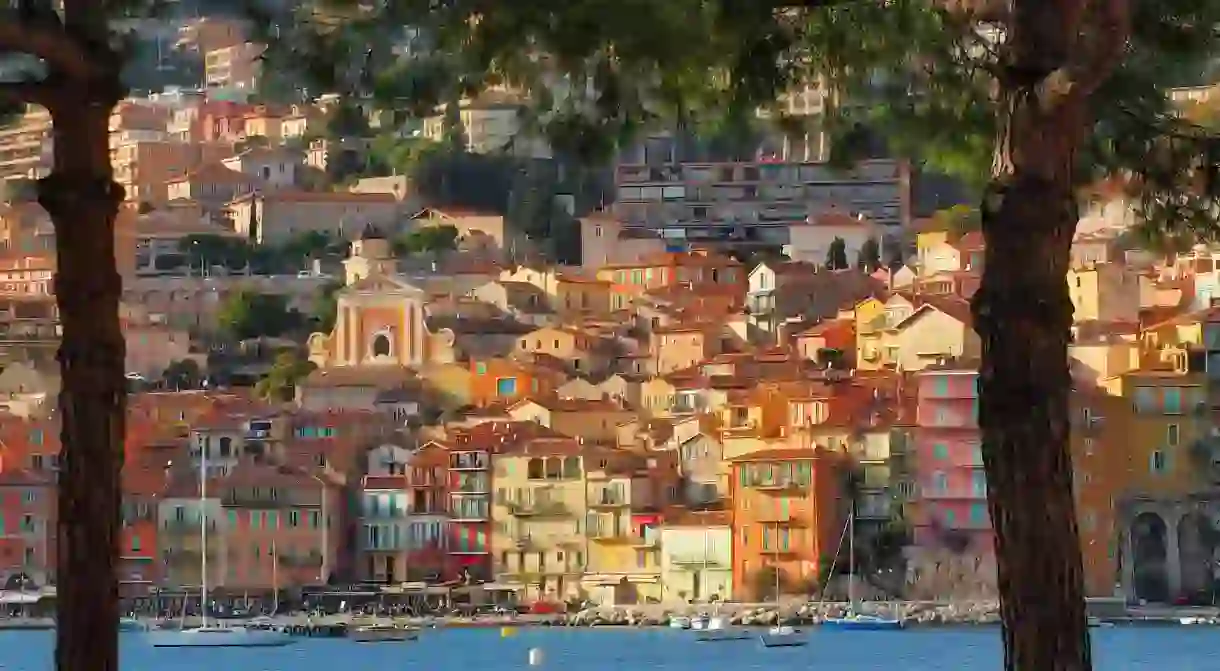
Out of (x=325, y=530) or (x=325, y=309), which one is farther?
(x=325, y=309)

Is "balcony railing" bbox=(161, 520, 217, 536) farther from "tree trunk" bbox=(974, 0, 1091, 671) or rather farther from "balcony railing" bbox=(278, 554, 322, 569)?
"tree trunk" bbox=(974, 0, 1091, 671)

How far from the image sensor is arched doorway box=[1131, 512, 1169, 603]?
157 feet

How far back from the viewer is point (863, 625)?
4581 cm

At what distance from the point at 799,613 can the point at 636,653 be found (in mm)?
3963

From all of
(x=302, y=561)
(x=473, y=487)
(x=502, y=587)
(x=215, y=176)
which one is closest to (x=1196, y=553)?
(x=502, y=587)

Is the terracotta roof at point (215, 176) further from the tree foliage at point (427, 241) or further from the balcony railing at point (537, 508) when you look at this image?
the balcony railing at point (537, 508)

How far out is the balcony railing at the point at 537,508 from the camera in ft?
164

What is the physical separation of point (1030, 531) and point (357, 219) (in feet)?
228

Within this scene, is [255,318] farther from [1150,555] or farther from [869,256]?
[1150,555]

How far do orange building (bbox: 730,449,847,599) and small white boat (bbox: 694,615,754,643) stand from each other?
5.50 feet

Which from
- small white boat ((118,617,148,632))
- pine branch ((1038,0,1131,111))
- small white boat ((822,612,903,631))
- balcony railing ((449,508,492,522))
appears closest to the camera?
pine branch ((1038,0,1131,111))

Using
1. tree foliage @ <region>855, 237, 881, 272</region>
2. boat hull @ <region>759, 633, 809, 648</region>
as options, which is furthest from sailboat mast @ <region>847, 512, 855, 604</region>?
tree foliage @ <region>855, 237, 881, 272</region>

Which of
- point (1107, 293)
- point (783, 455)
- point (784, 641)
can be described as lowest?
point (784, 641)

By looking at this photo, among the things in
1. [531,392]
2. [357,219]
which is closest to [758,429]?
[531,392]
